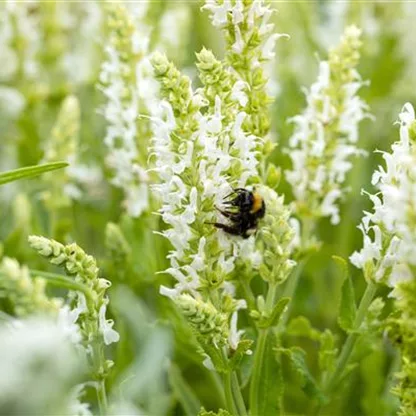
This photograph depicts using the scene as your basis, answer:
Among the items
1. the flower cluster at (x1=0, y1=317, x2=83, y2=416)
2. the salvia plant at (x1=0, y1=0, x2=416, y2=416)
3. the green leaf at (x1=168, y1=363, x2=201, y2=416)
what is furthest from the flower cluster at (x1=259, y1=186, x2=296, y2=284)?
the flower cluster at (x1=0, y1=317, x2=83, y2=416)

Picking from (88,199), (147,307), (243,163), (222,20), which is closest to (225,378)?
(243,163)

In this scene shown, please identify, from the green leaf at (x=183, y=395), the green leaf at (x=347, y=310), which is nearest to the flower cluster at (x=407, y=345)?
the green leaf at (x=347, y=310)

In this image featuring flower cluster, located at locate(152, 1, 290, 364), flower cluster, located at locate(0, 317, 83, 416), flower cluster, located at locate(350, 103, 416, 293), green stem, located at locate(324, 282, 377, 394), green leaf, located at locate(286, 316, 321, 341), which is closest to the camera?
flower cluster, located at locate(0, 317, 83, 416)

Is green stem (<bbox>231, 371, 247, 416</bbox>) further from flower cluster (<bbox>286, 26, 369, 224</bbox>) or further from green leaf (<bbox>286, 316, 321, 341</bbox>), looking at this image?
flower cluster (<bbox>286, 26, 369, 224</bbox>)

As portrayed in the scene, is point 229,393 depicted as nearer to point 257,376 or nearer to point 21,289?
point 257,376

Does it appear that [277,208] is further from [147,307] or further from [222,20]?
[147,307]

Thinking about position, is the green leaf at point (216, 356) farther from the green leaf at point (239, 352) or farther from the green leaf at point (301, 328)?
the green leaf at point (301, 328)
